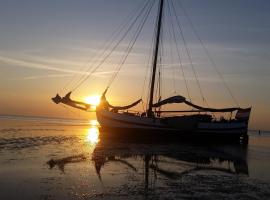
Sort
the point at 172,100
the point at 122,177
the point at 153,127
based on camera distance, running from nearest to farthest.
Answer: the point at 122,177, the point at 153,127, the point at 172,100

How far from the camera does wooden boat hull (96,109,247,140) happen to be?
46156 mm

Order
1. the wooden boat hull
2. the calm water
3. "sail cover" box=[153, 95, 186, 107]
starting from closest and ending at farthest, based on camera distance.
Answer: the calm water → the wooden boat hull → "sail cover" box=[153, 95, 186, 107]

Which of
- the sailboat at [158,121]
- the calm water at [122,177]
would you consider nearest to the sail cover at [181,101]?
the sailboat at [158,121]

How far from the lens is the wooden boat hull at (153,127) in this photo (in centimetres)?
4616

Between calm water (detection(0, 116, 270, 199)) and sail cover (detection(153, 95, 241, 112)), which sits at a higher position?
sail cover (detection(153, 95, 241, 112))

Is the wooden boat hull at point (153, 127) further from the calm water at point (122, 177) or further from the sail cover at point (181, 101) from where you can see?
the calm water at point (122, 177)

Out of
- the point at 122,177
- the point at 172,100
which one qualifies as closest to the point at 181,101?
the point at 172,100

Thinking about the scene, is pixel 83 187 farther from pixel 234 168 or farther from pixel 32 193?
pixel 234 168

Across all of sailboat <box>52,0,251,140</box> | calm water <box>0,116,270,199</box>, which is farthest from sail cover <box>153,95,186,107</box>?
calm water <box>0,116,270,199</box>

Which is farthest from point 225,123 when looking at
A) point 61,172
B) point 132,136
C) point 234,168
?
point 61,172

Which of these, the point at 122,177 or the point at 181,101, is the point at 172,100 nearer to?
the point at 181,101

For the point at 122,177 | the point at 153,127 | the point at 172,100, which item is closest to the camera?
the point at 122,177

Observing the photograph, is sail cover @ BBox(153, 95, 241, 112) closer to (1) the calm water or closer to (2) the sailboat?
(2) the sailboat

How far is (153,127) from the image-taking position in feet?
152
